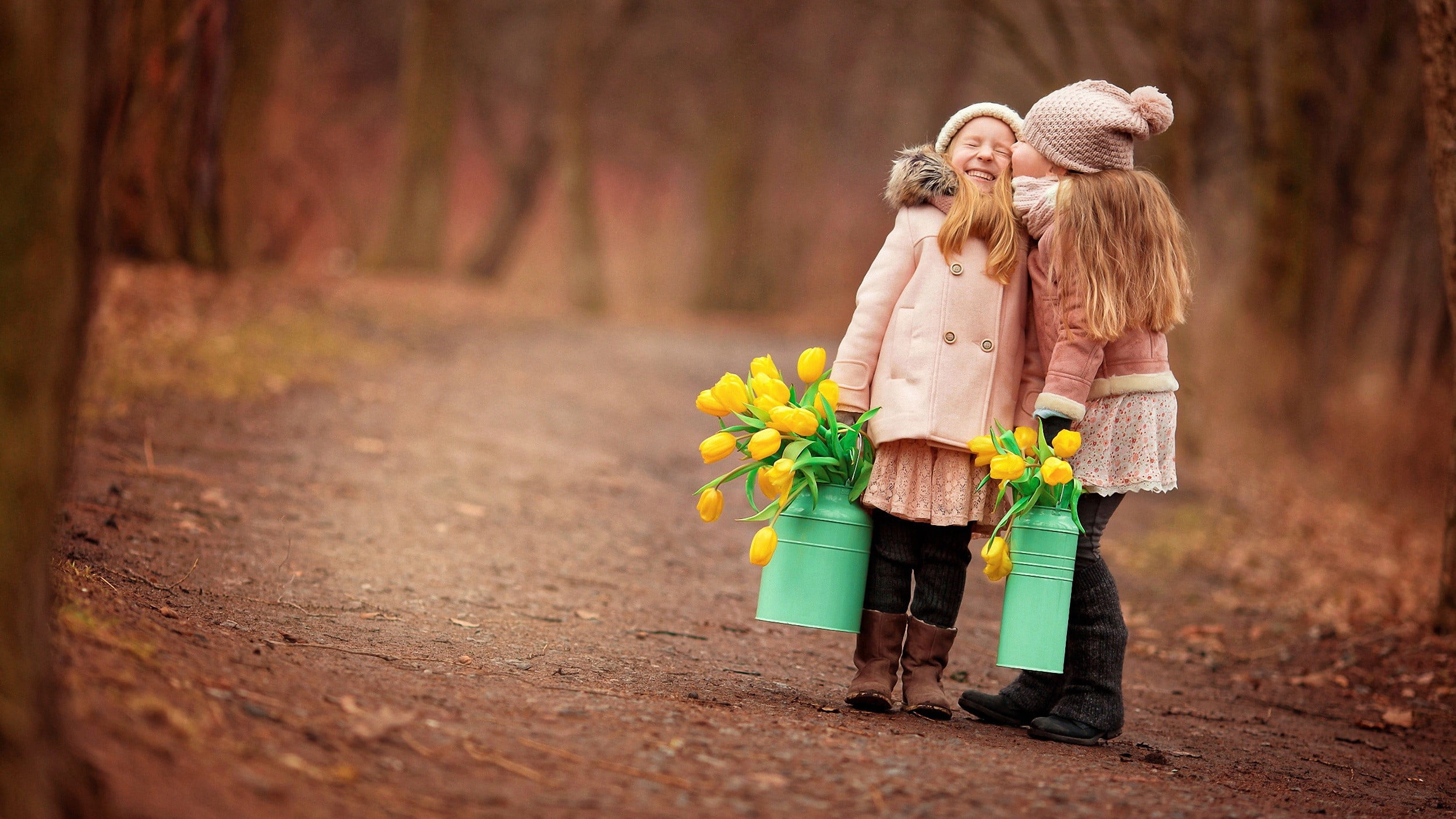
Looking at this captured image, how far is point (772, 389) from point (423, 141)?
15.0 meters

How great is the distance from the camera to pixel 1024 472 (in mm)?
3312

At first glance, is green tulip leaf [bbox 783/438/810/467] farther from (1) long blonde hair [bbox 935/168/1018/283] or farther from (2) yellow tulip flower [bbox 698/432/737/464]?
(1) long blonde hair [bbox 935/168/1018/283]

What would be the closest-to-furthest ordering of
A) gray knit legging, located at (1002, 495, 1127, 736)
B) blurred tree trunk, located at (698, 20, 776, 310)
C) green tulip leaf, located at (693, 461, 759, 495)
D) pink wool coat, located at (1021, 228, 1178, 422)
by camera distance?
pink wool coat, located at (1021, 228, 1178, 422)
green tulip leaf, located at (693, 461, 759, 495)
gray knit legging, located at (1002, 495, 1127, 736)
blurred tree trunk, located at (698, 20, 776, 310)

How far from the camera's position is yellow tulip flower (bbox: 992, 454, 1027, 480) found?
3.23 m

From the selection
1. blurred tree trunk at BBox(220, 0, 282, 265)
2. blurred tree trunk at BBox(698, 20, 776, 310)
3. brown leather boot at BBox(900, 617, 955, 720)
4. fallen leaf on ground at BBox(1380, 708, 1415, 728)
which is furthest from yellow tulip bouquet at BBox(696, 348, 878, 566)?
blurred tree trunk at BBox(698, 20, 776, 310)

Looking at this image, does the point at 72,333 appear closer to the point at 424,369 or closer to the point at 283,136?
the point at 424,369

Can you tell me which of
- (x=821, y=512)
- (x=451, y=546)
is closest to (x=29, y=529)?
(x=821, y=512)

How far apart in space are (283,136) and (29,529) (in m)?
19.7

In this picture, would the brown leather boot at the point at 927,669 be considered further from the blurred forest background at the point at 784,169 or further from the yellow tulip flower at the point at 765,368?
the blurred forest background at the point at 784,169

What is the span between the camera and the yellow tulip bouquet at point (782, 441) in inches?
133

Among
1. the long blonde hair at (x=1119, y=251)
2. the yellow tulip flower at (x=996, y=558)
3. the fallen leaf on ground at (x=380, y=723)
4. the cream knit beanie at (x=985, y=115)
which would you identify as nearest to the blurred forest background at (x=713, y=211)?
the fallen leaf on ground at (x=380, y=723)

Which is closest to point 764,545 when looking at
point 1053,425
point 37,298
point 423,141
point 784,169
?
point 1053,425

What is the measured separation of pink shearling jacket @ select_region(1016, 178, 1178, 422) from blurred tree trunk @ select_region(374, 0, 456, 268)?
14554 mm

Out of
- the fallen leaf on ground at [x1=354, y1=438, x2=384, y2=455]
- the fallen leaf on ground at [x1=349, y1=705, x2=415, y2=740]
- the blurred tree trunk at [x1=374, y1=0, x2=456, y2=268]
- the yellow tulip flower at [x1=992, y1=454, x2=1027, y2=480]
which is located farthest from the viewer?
the blurred tree trunk at [x1=374, y1=0, x2=456, y2=268]
